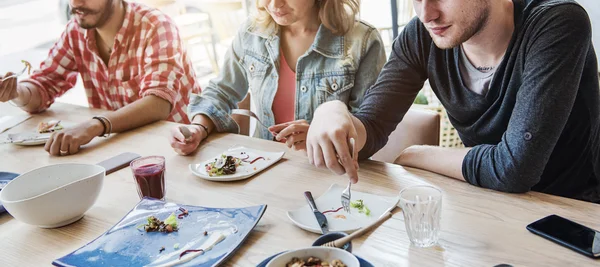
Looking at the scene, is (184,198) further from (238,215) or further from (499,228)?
(499,228)

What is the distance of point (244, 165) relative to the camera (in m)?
1.44

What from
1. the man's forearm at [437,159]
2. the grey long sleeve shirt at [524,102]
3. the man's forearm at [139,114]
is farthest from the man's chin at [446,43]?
the man's forearm at [139,114]

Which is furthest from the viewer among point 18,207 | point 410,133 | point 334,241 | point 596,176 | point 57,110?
point 57,110

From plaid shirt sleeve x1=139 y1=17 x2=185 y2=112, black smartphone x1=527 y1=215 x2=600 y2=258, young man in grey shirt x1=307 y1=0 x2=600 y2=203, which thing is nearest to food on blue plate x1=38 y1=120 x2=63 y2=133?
plaid shirt sleeve x1=139 y1=17 x2=185 y2=112

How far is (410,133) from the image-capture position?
1734mm

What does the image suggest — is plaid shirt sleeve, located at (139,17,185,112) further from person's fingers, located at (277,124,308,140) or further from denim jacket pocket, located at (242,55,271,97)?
person's fingers, located at (277,124,308,140)

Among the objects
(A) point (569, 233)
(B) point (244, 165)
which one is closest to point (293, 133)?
(B) point (244, 165)

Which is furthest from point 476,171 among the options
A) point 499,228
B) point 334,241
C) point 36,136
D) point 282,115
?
point 36,136

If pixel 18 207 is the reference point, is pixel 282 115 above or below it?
below

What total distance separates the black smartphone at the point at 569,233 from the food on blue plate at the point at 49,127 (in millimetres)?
1506

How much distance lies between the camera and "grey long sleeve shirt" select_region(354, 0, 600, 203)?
1.17m

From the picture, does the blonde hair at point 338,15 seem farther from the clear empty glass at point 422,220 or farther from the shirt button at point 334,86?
the clear empty glass at point 422,220

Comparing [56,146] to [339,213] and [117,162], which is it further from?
[339,213]

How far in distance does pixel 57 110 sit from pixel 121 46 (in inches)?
13.6
